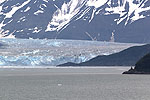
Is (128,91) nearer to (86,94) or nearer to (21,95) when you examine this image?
(86,94)

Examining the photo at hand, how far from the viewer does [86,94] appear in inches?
5084

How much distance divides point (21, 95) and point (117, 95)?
61.6 ft

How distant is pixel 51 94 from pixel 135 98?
→ 18.4 meters

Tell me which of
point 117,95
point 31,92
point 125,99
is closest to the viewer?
point 125,99

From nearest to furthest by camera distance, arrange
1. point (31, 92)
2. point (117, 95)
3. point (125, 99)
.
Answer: point (125, 99) → point (117, 95) → point (31, 92)

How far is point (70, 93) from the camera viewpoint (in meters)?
133

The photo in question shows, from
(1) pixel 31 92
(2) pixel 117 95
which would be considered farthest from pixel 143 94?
(1) pixel 31 92

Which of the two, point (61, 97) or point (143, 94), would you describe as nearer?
point (61, 97)

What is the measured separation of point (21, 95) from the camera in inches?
5022

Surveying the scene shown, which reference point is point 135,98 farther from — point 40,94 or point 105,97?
point 40,94

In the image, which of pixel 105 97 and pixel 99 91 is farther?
pixel 99 91

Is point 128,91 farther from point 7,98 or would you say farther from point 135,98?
point 7,98

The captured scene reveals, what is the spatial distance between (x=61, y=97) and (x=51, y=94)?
7.50m

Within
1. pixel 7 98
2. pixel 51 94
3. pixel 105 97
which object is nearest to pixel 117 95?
pixel 105 97
